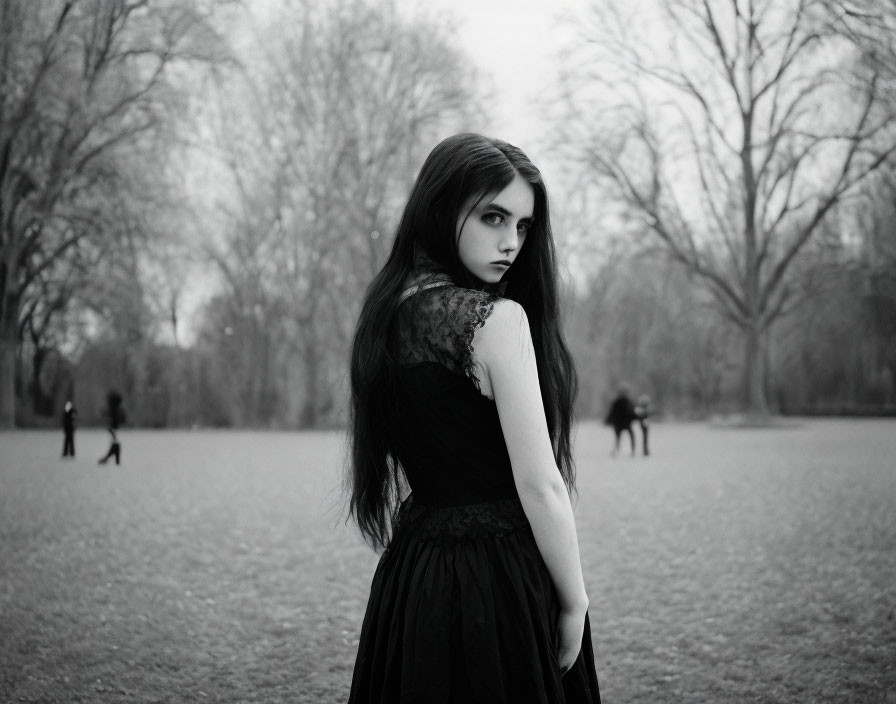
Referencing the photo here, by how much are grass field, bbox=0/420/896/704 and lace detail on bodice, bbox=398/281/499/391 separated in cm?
115

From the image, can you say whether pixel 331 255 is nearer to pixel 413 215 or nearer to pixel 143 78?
pixel 143 78

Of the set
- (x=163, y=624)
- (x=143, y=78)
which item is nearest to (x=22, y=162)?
(x=143, y=78)

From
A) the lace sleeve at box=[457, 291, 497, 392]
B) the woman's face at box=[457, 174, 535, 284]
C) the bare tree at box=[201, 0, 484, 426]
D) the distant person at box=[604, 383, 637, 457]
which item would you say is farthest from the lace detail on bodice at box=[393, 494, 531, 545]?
the bare tree at box=[201, 0, 484, 426]

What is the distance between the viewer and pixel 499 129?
2978 centimetres

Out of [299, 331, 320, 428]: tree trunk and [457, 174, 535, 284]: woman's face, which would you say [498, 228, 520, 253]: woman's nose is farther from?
[299, 331, 320, 428]: tree trunk

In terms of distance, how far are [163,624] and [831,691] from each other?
3.95 meters

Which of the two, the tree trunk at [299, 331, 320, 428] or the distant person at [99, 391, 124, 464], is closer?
the distant person at [99, 391, 124, 464]

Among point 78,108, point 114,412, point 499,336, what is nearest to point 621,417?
point 114,412

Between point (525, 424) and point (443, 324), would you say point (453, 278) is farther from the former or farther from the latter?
point (525, 424)

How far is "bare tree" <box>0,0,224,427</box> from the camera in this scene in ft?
56.7

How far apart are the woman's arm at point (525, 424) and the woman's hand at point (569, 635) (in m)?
0.15

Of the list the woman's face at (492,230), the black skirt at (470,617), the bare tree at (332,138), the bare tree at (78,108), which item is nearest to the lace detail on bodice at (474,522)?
the black skirt at (470,617)

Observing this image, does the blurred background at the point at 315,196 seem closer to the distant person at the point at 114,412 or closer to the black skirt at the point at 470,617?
the distant person at the point at 114,412

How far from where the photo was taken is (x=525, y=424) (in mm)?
1651
